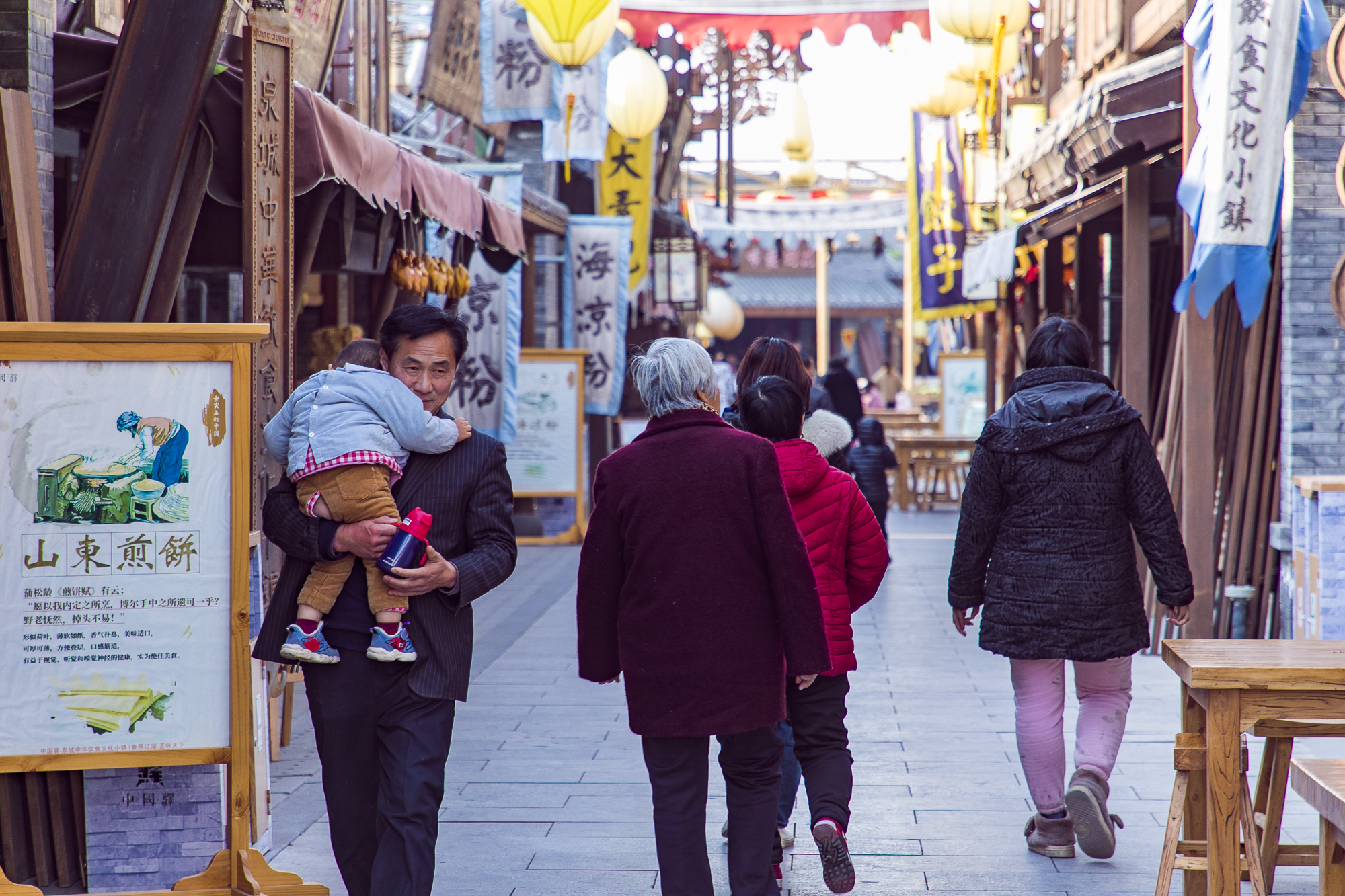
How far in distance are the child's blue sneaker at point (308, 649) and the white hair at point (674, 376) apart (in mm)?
1040

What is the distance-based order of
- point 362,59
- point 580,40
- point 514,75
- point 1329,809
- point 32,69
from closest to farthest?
1. point 1329,809
2. point 32,69
3. point 580,40
4. point 362,59
5. point 514,75

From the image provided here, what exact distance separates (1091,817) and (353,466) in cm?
281

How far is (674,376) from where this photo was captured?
12.0ft

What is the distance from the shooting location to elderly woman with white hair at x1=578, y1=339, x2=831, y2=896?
3.58 metres

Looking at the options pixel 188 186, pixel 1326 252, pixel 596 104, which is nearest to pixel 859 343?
pixel 596 104

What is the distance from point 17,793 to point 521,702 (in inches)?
129

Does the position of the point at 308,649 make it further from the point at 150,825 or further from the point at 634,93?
the point at 634,93

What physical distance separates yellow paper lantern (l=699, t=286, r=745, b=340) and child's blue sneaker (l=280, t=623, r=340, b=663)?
2302 cm

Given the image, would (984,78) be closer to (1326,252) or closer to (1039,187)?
(1039,187)

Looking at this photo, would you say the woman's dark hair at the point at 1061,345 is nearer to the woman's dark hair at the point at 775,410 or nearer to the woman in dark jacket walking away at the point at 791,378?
the woman in dark jacket walking away at the point at 791,378

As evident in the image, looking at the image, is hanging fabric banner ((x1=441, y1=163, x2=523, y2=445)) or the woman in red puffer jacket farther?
hanging fabric banner ((x1=441, y1=163, x2=523, y2=445))

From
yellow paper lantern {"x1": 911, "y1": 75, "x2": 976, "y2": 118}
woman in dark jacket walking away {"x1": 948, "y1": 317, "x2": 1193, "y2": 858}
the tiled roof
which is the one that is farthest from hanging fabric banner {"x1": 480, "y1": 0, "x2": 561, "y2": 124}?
the tiled roof

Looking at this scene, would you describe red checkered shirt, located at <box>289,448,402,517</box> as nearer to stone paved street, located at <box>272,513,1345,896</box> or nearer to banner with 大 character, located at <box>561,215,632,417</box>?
stone paved street, located at <box>272,513,1345,896</box>

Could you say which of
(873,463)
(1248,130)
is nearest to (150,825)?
(1248,130)
